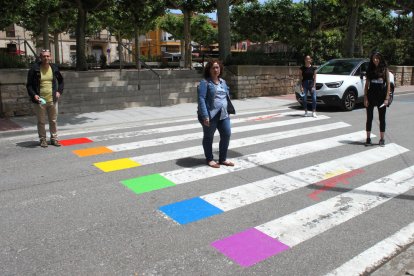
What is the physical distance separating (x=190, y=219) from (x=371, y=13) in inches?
1603

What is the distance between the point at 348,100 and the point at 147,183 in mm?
9178

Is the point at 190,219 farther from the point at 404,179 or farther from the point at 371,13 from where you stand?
the point at 371,13

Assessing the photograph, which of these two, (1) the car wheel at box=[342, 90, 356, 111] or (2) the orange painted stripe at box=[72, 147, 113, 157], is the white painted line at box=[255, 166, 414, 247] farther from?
(1) the car wheel at box=[342, 90, 356, 111]

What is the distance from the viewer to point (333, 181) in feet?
19.0

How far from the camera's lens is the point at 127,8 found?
19938 millimetres

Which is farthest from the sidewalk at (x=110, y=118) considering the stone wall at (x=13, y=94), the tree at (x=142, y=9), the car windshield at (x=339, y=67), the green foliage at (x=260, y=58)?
the tree at (x=142, y=9)

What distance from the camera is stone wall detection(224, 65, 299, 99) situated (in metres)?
16.1

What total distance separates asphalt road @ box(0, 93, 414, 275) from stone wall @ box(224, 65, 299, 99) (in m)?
8.18

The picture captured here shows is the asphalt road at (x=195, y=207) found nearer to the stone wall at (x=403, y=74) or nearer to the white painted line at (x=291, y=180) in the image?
the white painted line at (x=291, y=180)

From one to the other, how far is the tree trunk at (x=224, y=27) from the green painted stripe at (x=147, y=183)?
11806 mm

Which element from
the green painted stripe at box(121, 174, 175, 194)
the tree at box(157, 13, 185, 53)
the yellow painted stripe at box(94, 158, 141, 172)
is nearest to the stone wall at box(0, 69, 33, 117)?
the yellow painted stripe at box(94, 158, 141, 172)

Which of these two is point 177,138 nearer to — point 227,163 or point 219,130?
point 227,163

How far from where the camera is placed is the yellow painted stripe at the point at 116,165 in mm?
6219

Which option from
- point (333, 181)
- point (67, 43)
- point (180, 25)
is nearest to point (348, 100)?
point (333, 181)
